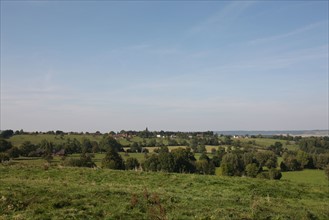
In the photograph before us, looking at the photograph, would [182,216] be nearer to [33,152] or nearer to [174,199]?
[174,199]

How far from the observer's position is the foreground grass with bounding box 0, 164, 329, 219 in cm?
1145

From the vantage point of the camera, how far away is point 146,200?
539 inches

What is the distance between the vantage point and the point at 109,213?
37.4ft

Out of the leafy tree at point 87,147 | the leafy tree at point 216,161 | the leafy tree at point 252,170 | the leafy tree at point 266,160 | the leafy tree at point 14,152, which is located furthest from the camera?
the leafy tree at point 87,147

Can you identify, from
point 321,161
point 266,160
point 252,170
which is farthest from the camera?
point 266,160

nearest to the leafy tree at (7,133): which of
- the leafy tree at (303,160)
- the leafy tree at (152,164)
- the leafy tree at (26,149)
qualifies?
the leafy tree at (26,149)

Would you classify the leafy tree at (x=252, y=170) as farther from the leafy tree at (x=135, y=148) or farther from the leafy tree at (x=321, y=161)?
the leafy tree at (x=135, y=148)

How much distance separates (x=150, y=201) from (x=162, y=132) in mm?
161994

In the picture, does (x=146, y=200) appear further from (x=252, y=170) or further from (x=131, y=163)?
(x=252, y=170)

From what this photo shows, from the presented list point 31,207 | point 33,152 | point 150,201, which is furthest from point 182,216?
point 33,152

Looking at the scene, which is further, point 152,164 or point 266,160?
point 266,160

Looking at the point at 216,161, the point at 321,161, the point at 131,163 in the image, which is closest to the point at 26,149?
the point at 131,163

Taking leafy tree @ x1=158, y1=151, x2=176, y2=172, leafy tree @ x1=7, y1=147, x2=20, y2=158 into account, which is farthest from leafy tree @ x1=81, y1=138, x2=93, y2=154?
leafy tree @ x1=158, y1=151, x2=176, y2=172

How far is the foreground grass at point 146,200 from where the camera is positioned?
37.6 ft
